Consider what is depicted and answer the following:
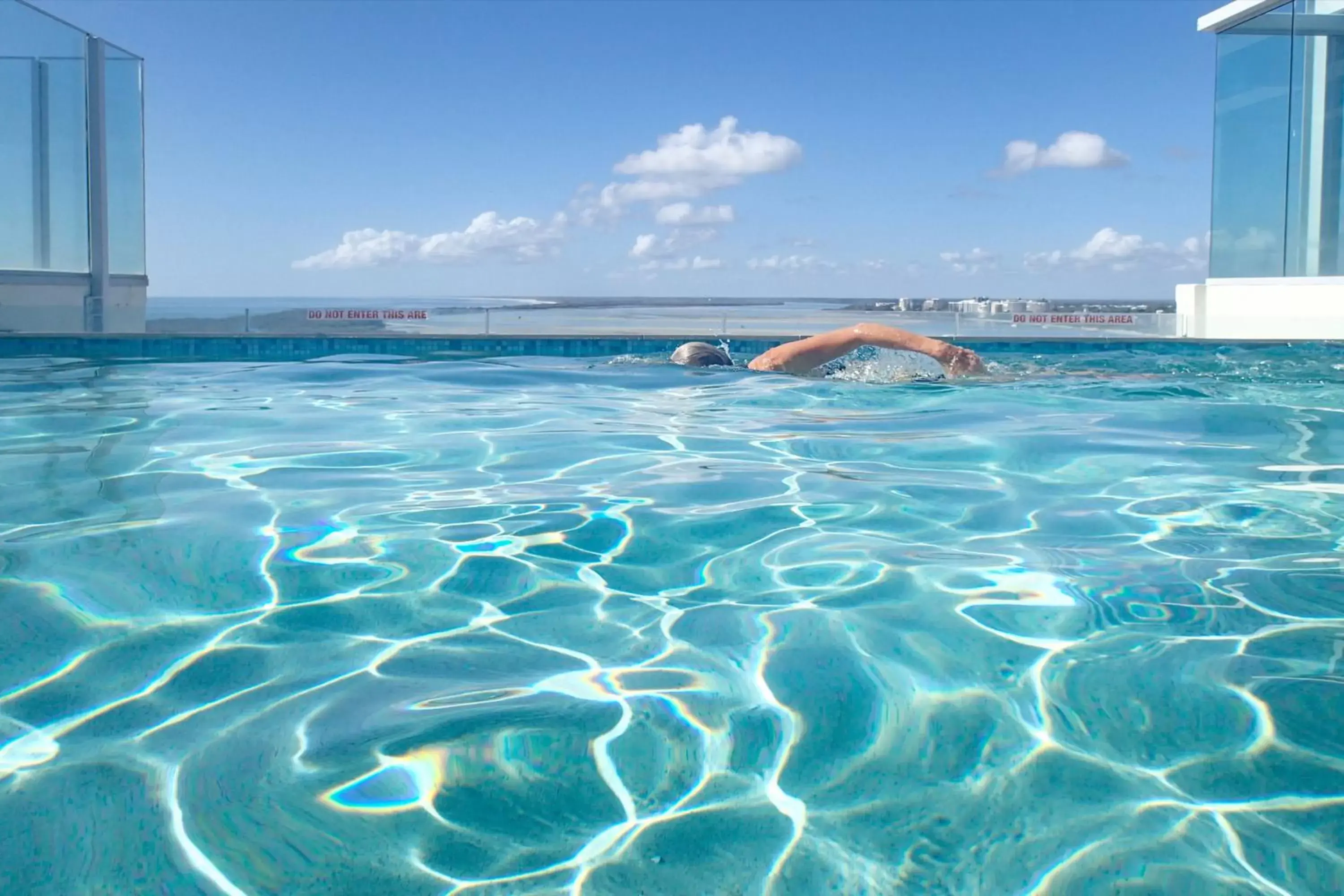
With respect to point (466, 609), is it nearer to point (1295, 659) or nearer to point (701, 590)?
point (701, 590)

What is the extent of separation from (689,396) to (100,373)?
4403 millimetres

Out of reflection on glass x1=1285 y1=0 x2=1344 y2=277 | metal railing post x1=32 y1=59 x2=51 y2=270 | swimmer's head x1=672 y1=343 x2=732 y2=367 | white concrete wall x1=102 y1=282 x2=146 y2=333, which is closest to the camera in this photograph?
swimmer's head x1=672 y1=343 x2=732 y2=367

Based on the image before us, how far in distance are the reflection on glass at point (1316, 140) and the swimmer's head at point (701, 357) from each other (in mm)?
6737

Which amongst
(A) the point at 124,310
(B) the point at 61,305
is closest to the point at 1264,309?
(A) the point at 124,310

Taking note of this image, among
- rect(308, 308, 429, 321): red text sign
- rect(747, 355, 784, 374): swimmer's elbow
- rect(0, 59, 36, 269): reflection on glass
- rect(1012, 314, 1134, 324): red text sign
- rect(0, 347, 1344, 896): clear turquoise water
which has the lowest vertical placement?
A: rect(0, 347, 1344, 896): clear turquoise water

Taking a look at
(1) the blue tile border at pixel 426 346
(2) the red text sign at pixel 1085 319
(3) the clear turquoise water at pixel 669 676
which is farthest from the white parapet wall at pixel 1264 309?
(3) the clear turquoise water at pixel 669 676

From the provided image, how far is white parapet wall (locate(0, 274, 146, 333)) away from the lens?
928cm

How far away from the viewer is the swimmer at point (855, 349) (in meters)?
7.15

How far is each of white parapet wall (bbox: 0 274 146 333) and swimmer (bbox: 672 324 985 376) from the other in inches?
246

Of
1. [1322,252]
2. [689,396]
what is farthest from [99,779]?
[1322,252]

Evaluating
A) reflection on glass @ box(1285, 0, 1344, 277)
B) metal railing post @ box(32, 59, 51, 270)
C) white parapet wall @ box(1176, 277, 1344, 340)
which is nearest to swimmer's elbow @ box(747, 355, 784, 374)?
white parapet wall @ box(1176, 277, 1344, 340)

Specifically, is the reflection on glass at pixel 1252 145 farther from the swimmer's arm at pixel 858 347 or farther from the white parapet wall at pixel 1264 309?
the swimmer's arm at pixel 858 347

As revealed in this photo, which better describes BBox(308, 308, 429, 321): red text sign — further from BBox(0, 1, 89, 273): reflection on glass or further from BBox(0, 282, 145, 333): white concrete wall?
BBox(0, 1, 89, 273): reflection on glass

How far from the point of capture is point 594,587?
8.19 feet
